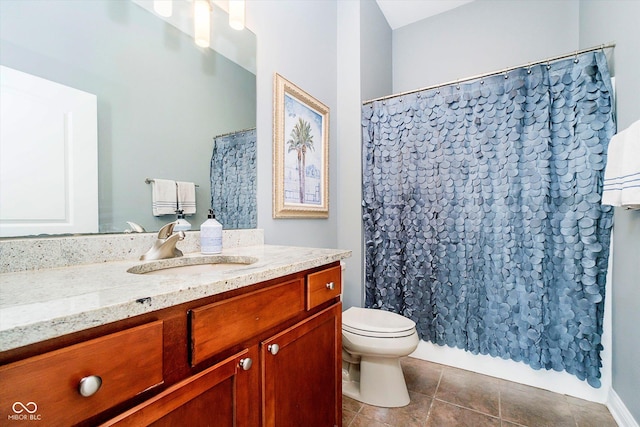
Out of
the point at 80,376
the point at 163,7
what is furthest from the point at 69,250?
the point at 163,7

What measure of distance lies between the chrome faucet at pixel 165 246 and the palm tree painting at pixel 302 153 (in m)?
0.74

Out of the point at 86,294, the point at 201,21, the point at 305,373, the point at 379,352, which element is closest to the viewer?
the point at 86,294

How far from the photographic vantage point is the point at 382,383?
5.21 ft

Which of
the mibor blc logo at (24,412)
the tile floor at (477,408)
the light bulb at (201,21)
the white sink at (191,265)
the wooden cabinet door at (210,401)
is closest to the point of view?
the mibor blc logo at (24,412)

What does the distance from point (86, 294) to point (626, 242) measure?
81.9 inches

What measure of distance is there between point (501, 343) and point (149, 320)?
199 centimetres

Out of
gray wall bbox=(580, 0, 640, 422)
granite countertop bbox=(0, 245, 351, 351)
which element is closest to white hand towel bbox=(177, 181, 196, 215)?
granite countertop bbox=(0, 245, 351, 351)

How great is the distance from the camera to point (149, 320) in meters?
0.55

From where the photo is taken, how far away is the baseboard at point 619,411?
133 cm

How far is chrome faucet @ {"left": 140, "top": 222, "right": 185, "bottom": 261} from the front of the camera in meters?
1.00

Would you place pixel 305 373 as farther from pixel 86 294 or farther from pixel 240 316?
pixel 86 294

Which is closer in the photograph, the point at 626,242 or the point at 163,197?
the point at 163,197

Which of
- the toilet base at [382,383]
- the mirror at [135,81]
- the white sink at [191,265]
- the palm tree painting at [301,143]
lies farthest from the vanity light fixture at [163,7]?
the toilet base at [382,383]

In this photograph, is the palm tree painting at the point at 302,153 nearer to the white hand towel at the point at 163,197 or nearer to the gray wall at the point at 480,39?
the white hand towel at the point at 163,197
